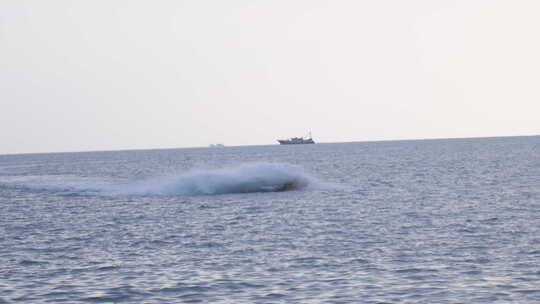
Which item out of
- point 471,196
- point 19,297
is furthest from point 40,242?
point 471,196

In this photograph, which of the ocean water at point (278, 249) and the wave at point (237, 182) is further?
the wave at point (237, 182)

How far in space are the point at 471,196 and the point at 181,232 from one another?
106 feet

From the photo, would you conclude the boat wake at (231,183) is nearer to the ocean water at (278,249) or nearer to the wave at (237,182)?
the wave at (237,182)

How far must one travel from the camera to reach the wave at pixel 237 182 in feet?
233

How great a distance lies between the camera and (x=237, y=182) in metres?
72.0

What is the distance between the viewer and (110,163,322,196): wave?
7106cm

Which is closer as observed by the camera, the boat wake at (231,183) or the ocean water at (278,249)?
the ocean water at (278,249)

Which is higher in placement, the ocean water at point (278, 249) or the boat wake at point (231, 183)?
the boat wake at point (231, 183)

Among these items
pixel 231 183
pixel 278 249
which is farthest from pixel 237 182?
pixel 278 249

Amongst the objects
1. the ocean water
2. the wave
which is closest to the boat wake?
the wave

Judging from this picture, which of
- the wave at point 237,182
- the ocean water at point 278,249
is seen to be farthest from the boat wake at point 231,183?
the ocean water at point 278,249

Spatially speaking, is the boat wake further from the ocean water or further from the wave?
the ocean water

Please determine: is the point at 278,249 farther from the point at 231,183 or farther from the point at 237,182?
the point at 237,182

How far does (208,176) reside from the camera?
250ft
